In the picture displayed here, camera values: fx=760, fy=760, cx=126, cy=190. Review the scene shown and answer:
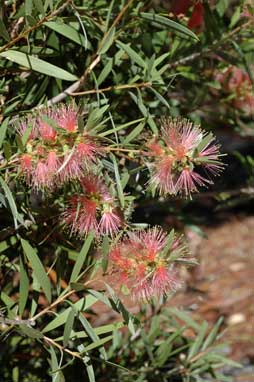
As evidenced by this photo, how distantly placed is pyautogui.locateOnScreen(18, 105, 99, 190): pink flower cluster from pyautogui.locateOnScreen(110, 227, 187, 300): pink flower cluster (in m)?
0.17

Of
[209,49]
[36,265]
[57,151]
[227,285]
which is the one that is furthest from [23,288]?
[227,285]

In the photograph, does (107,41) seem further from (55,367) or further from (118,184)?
(55,367)

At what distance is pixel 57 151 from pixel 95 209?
0.15m

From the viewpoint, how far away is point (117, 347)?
6.79ft

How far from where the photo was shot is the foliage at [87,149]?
1278 mm

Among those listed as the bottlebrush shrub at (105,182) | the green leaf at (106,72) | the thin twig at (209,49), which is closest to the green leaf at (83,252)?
the bottlebrush shrub at (105,182)

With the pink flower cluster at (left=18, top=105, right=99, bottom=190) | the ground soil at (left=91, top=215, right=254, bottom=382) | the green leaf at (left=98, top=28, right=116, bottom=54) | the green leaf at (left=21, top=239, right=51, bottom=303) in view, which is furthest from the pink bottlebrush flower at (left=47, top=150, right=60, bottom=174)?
the ground soil at (left=91, top=215, right=254, bottom=382)

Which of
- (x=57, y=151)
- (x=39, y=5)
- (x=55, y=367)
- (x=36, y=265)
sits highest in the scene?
(x=39, y=5)

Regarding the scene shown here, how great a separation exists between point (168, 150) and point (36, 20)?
0.33 meters

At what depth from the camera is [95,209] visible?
4.36ft

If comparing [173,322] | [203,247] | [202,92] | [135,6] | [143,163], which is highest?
[135,6]

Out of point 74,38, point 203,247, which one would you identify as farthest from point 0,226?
point 203,247

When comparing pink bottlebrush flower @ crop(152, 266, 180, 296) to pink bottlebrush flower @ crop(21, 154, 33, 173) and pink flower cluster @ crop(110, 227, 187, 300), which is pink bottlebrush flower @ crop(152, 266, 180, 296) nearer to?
pink flower cluster @ crop(110, 227, 187, 300)

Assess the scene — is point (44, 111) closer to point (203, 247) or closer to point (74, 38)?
point (74, 38)
